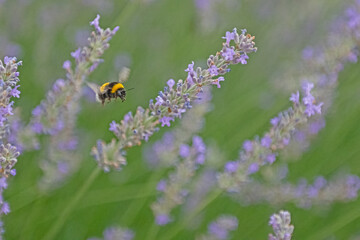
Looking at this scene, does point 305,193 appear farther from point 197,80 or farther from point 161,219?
point 197,80

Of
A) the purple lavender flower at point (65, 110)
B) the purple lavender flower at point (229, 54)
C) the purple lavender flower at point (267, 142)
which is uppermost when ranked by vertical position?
the purple lavender flower at point (65, 110)

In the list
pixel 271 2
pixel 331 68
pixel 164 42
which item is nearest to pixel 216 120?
pixel 164 42

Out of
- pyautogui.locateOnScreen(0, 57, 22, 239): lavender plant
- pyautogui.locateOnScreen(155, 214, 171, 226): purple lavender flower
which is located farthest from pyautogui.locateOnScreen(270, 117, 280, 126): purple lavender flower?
pyautogui.locateOnScreen(0, 57, 22, 239): lavender plant

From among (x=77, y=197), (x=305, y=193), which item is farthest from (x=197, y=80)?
(x=305, y=193)

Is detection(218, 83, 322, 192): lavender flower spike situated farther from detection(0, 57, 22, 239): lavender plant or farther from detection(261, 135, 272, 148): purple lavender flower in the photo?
detection(0, 57, 22, 239): lavender plant

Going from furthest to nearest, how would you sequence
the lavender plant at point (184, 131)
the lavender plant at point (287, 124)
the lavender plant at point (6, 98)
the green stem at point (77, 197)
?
the lavender plant at point (184, 131), the lavender plant at point (287, 124), the green stem at point (77, 197), the lavender plant at point (6, 98)

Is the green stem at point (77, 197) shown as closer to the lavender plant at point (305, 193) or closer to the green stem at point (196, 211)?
the green stem at point (196, 211)

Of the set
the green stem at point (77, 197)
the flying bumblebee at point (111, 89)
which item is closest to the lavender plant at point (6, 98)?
the green stem at point (77, 197)

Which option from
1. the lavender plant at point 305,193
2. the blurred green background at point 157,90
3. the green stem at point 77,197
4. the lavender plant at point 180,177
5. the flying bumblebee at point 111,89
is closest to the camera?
the green stem at point 77,197
